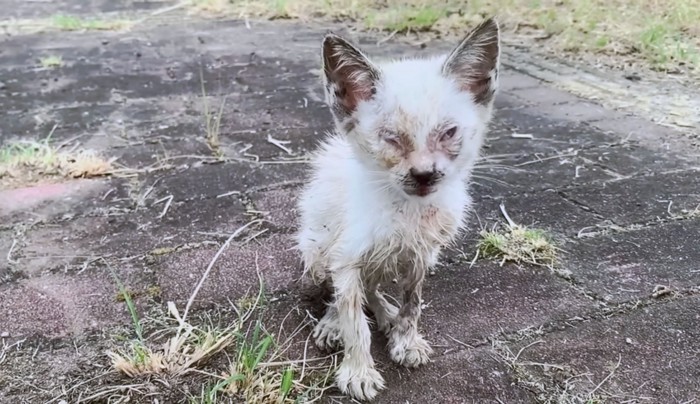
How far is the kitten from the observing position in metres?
1.69

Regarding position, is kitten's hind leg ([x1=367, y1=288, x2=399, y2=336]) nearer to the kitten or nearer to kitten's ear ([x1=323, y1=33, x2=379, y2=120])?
the kitten

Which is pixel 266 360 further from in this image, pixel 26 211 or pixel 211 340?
pixel 26 211

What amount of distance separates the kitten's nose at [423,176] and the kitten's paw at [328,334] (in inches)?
23.3

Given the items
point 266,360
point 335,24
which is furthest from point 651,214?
point 335,24

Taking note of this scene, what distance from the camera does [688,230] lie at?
2625 mm

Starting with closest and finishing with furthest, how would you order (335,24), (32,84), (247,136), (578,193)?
1. (578,193)
2. (247,136)
3. (32,84)
4. (335,24)

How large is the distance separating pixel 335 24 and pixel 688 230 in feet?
16.2

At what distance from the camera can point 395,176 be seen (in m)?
1.70

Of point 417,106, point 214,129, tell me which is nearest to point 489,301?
point 417,106

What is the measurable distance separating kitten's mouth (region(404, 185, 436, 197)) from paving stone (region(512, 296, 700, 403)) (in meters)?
0.62

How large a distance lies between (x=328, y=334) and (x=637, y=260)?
1281 mm

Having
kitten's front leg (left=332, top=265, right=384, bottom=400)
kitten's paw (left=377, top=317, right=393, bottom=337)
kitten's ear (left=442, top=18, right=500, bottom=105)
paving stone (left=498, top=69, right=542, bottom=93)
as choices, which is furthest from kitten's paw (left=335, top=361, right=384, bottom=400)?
paving stone (left=498, top=69, right=542, bottom=93)

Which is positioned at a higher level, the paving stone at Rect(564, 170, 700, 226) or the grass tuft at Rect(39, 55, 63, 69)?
the paving stone at Rect(564, 170, 700, 226)

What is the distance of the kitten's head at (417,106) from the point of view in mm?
1670
